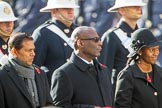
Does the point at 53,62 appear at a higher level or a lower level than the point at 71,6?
lower

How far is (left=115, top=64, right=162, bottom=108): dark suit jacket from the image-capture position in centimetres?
705

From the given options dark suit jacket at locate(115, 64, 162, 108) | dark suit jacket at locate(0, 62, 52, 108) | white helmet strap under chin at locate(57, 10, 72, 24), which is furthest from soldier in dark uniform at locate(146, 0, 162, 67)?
dark suit jacket at locate(0, 62, 52, 108)

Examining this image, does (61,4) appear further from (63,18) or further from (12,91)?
(12,91)

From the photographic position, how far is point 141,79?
7160 mm

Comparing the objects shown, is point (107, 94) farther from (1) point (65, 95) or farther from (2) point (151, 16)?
(2) point (151, 16)

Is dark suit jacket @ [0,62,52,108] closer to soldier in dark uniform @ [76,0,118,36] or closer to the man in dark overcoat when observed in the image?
the man in dark overcoat

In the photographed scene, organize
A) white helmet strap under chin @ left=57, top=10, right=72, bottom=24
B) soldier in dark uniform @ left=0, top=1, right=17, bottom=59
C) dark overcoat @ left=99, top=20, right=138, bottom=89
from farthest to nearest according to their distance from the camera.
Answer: white helmet strap under chin @ left=57, top=10, right=72, bottom=24
dark overcoat @ left=99, top=20, right=138, bottom=89
soldier in dark uniform @ left=0, top=1, right=17, bottom=59

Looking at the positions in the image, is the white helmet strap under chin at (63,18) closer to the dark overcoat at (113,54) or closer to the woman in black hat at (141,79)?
the dark overcoat at (113,54)

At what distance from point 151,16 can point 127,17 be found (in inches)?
26.9

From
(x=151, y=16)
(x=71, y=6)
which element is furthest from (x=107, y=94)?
(x=151, y=16)

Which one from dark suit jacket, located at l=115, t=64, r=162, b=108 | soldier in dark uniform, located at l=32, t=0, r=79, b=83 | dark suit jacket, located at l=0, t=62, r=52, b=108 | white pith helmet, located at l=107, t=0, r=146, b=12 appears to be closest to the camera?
dark suit jacket, located at l=0, t=62, r=52, b=108

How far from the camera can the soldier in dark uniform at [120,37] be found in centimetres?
893

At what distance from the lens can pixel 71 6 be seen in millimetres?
9195

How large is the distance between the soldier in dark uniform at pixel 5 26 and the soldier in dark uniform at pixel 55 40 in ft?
1.07
